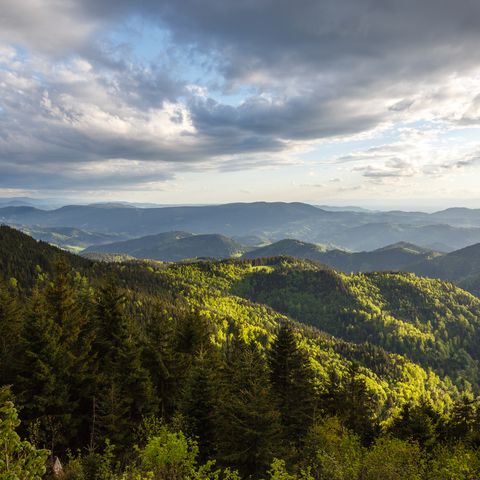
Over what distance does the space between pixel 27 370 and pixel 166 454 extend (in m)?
17.9

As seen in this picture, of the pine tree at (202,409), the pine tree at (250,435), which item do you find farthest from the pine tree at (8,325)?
the pine tree at (250,435)

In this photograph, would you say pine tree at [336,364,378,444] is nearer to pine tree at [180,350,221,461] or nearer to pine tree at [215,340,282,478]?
pine tree at [180,350,221,461]

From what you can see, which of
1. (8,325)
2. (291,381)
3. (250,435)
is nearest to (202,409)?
(250,435)

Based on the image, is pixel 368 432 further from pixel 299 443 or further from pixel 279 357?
pixel 279 357

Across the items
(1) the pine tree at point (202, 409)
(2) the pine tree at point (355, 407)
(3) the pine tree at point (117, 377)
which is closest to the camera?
(3) the pine tree at point (117, 377)

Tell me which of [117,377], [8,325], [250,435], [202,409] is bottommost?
[202,409]

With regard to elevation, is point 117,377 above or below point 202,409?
above

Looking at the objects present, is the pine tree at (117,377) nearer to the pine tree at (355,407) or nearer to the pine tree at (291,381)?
the pine tree at (291,381)

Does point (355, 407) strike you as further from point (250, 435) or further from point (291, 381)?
point (250, 435)

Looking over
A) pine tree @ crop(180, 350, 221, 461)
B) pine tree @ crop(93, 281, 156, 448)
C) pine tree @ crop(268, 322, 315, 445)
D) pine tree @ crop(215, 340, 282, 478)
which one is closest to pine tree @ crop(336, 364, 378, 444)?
pine tree @ crop(268, 322, 315, 445)

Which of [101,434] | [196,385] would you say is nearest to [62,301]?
[101,434]

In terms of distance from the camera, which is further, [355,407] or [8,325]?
[355,407]

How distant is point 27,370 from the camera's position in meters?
35.4

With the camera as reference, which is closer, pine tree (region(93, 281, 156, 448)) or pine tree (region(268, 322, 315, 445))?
pine tree (region(93, 281, 156, 448))
